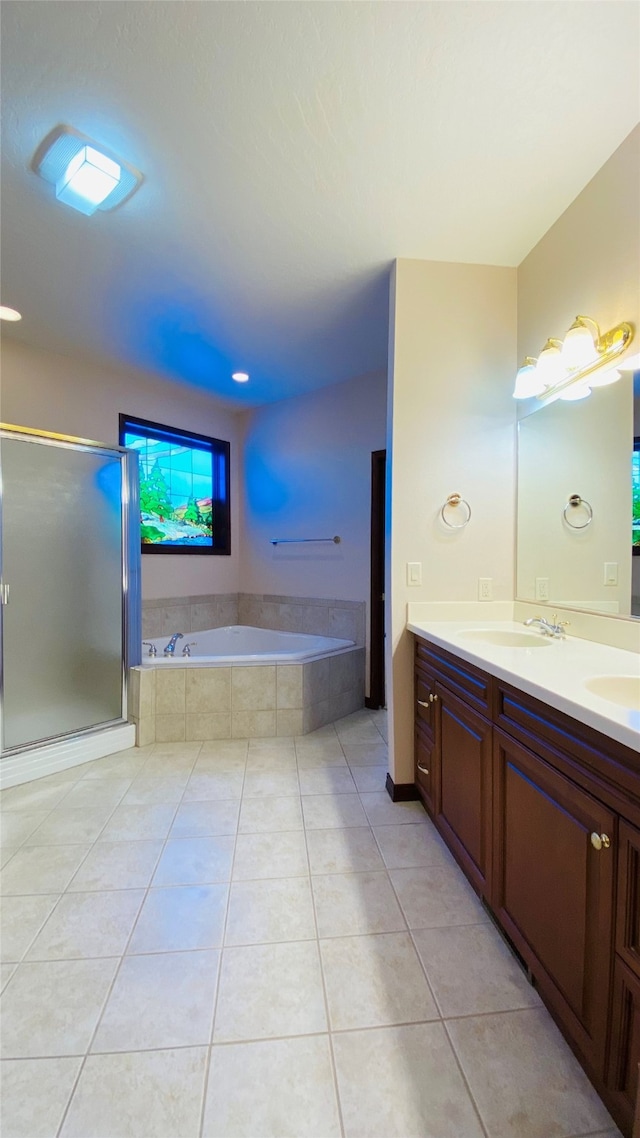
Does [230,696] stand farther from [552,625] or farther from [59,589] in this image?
[552,625]

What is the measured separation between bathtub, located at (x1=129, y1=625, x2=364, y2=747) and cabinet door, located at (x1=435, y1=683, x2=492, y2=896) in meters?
1.29

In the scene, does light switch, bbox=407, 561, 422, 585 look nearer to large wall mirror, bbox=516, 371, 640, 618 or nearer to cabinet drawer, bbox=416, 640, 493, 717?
cabinet drawer, bbox=416, 640, 493, 717

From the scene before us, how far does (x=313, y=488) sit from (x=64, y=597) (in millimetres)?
2078

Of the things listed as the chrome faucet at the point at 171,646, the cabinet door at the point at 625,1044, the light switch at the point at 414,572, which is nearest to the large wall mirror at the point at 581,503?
the light switch at the point at 414,572

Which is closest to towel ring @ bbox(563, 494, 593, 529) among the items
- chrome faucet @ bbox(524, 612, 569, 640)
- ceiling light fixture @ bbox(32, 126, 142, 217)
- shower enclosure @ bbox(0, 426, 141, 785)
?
chrome faucet @ bbox(524, 612, 569, 640)

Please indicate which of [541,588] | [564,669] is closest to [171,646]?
[541,588]

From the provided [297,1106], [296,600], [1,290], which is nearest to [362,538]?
[296,600]

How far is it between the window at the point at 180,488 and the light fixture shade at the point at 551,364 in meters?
2.87

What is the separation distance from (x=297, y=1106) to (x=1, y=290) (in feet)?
11.1

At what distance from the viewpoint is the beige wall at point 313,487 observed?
132 inches

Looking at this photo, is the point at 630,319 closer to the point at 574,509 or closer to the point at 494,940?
the point at 574,509

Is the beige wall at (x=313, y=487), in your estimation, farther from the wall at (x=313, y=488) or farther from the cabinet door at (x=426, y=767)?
the cabinet door at (x=426, y=767)

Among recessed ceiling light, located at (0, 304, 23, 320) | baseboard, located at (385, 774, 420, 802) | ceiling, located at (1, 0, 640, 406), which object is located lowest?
baseboard, located at (385, 774, 420, 802)

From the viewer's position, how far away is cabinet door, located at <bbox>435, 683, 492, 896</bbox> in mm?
1317
